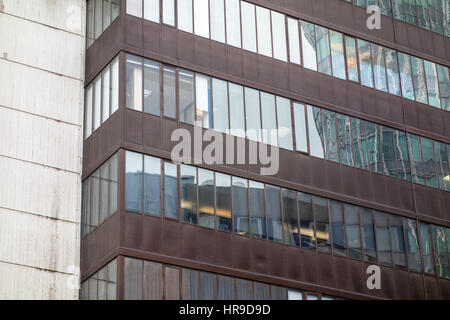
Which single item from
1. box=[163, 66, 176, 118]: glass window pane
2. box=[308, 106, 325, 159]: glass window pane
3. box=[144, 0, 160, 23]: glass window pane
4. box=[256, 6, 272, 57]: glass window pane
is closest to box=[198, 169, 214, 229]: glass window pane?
box=[163, 66, 176, 118]: glass window pane

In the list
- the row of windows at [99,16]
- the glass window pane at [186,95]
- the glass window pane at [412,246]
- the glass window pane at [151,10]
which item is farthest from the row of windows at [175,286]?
the row of windows at [99,16]

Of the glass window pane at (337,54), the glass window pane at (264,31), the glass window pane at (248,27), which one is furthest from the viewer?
the glass window pane at (337,54)

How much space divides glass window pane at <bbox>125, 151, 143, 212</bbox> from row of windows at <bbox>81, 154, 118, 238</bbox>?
54 cm

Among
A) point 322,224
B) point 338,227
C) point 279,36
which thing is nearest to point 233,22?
point 279,36

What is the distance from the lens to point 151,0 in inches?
1547

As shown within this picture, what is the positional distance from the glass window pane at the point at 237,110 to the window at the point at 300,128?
287cm

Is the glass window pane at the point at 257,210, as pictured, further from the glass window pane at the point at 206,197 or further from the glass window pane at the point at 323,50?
the glass window pane at the point at 323,50

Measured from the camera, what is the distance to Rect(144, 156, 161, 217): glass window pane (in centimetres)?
3578

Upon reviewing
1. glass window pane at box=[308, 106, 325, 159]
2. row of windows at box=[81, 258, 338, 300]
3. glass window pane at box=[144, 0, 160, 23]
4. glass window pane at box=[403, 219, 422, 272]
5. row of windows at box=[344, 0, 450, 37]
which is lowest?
row of windows at box=[81, 258, 338, 300]

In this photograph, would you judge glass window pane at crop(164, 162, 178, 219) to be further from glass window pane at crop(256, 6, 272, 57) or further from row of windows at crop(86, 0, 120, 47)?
glass window pane at crop(256, 6, 272, 57)

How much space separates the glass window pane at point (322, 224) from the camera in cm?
3972

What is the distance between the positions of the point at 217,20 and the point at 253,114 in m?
4.61
